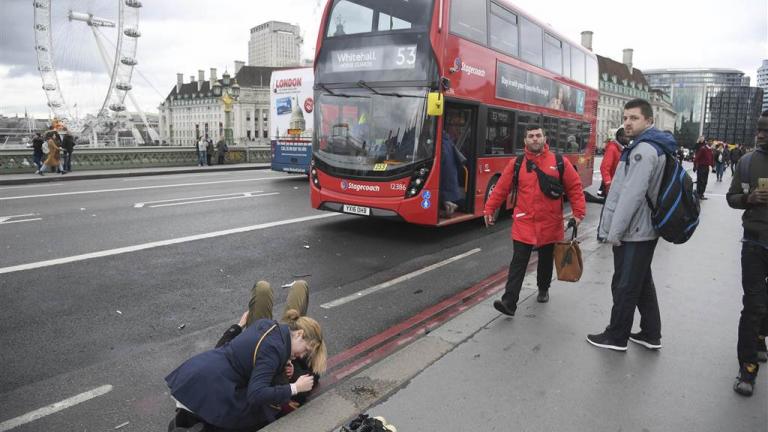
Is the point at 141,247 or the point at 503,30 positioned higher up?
the point at 503,30

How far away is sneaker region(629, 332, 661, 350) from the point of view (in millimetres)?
4059

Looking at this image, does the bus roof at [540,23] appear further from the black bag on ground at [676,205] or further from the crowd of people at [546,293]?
the black bag on ground at [676,205]

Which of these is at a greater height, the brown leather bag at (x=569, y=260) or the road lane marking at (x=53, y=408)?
the brown leather bag at (x=569, y=260)

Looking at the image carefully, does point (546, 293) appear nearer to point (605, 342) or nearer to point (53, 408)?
point (605, 342)

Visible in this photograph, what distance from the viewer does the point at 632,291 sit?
3900mm

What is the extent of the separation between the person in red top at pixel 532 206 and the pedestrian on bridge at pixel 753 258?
1444 mm

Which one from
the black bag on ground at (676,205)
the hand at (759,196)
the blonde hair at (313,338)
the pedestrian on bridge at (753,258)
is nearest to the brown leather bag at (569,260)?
the black bag on ground at (676,205)

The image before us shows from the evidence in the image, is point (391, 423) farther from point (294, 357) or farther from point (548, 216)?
point (548, 216)

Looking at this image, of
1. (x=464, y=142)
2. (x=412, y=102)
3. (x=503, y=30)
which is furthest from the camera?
(x=503, y=30)

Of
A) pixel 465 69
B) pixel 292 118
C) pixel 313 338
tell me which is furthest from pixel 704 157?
pixel 313 338

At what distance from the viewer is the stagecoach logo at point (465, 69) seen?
8125 mm

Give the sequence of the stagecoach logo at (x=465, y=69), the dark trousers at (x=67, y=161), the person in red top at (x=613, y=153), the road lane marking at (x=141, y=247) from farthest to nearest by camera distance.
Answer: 1. the dark trousers at (x=67, y=161)
2. the person in red top at (x=613, y=153)
3. the stagecoach logo at (x=465, y=69)
4. the road lane marking at (x=141, y=247)

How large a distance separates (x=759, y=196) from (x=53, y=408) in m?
5.03

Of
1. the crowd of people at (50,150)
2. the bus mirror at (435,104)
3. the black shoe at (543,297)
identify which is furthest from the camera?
the crowd of people at (50,150)
